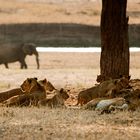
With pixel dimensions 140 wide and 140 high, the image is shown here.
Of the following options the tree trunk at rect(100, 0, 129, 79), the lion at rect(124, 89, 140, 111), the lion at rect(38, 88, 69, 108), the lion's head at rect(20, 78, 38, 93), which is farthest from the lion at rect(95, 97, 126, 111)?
the tree trunk at rect(100, 0, 129, 79)

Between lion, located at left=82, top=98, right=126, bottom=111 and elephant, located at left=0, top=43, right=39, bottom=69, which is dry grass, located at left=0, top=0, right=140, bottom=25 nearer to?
elephant, located at left=0, top=43, right=39, bottom=69

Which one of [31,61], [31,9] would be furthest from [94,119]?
[31,9]

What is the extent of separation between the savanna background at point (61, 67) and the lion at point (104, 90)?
1.56 feet

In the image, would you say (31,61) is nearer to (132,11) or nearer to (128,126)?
(132,11)

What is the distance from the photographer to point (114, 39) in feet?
39.0

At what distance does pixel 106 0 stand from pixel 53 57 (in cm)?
1567

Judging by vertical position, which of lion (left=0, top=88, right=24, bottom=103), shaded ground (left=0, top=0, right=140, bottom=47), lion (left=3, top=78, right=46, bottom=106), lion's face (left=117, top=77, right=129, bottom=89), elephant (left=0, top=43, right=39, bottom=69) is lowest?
elephant (left=0, top=43, right=39, bottom=69)

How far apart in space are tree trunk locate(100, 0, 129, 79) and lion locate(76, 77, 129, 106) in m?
1.20

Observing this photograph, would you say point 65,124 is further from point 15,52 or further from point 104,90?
point 15,52

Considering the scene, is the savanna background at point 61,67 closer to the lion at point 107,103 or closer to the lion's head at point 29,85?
the lion at point 107,103

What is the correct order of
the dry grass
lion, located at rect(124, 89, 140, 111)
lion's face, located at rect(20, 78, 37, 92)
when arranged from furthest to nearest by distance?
the dry grass < lion's face, located at rect(20, 78, 37, 92) < lion, located at rect(124, 89, 140, 111)

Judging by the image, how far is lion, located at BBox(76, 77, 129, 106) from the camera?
34.3ft

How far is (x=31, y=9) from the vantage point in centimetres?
3862

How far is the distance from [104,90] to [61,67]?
528 inches
